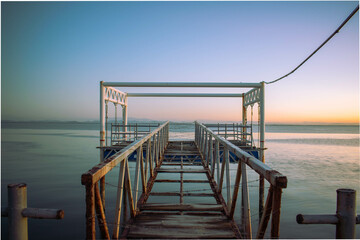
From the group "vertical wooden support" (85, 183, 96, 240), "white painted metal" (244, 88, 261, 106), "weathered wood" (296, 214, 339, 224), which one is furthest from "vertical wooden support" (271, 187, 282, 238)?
"white painted metal" (244, 88, 261, 106)

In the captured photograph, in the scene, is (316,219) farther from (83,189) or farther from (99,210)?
(83,189)

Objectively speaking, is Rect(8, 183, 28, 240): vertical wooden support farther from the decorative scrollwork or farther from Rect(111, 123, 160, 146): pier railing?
the decorative scrollwork

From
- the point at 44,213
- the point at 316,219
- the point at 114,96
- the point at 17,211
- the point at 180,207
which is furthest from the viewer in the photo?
the point at 114,96

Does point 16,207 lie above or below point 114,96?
below

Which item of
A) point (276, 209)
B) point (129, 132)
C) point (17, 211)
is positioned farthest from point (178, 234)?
point (129, 132)

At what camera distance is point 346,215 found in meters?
2.34

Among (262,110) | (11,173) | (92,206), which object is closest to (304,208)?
(262,110)

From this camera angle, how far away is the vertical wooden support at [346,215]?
2326 mm

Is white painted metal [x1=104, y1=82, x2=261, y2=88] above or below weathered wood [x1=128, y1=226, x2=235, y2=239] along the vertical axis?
above

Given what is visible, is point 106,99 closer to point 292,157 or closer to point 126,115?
point 126,115

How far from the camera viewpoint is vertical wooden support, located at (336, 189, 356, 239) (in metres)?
2.33

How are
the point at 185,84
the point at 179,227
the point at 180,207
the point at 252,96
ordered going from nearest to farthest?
the point at 179,227 < the point at 180,207 < the point at 185,84 < the point at 252,96

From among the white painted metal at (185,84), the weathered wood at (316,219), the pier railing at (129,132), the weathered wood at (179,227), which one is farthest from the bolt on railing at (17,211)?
the white painted metal at (185,84)

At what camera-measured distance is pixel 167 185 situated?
47.1ft
